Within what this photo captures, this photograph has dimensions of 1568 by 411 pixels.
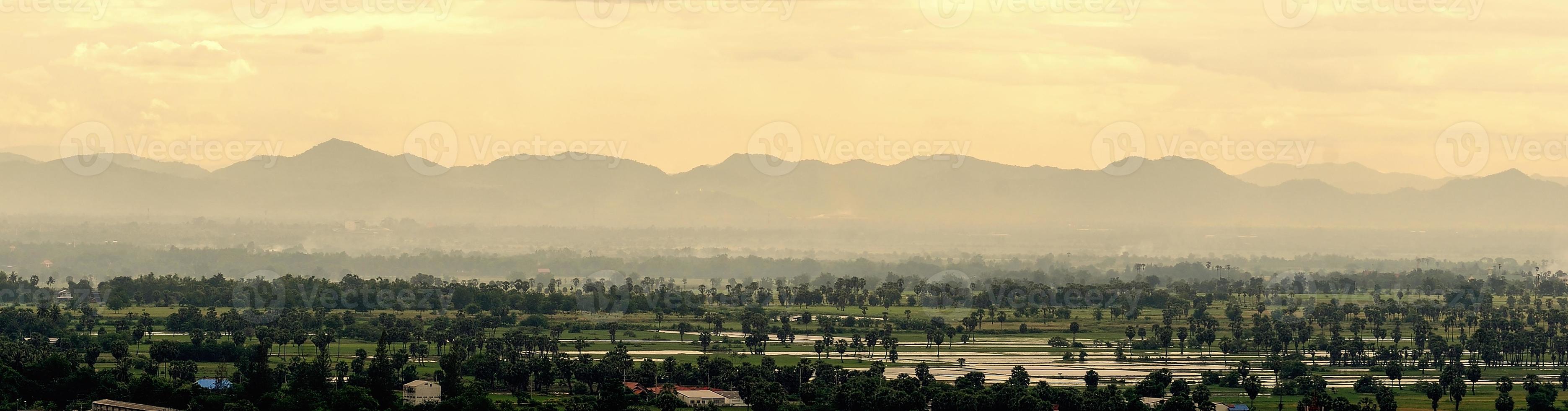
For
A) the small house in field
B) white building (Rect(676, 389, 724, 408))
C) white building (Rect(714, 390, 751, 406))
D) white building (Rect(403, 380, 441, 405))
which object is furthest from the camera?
white building (Rect(714, 390, 751, 406))

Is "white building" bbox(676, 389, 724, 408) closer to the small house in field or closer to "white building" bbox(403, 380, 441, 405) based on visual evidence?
"white building" bbox(403, 380, 441, 405)

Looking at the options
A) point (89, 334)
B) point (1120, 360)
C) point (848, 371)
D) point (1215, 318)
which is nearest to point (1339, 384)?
point (1120, 360)

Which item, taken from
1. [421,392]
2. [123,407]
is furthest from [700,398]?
[123,407]

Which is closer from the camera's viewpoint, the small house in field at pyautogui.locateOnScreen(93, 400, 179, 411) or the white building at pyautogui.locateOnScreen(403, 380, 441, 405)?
the small house in field at pyautogui.locateOnScreen(93, 400, 179, 411)

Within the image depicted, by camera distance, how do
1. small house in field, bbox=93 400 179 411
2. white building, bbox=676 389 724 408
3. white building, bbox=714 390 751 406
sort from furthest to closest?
white building, bbox=714 390 751 406 → white building, bbox=676 389 724 408 → small house in field, bbox=93 400 179 411

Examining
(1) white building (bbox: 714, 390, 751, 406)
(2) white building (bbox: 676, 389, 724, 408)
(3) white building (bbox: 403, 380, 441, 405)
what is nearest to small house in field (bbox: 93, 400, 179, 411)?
(3) white building (bbox: 403, 380, 441, 405)

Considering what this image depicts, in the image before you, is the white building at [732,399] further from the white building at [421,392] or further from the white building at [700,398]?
the white building at [421,392]

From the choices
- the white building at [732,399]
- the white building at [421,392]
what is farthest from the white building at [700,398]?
the white building at [421,392]
